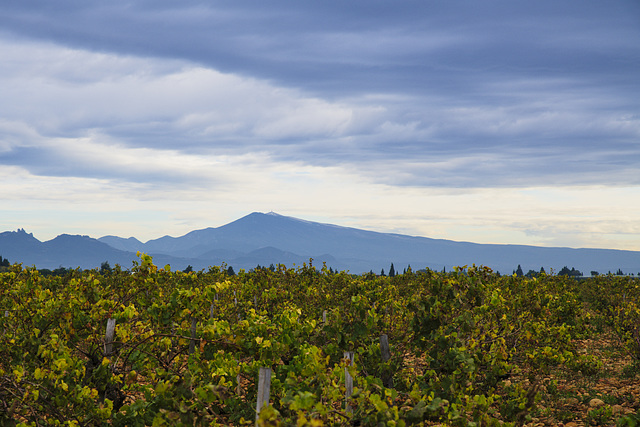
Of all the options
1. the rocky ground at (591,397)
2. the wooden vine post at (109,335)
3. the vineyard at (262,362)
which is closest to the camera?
the vineyard at (262,362)

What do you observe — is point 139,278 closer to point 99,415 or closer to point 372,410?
point 99,415

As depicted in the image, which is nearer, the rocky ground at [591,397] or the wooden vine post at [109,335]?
the wooden vine post at [109,335]

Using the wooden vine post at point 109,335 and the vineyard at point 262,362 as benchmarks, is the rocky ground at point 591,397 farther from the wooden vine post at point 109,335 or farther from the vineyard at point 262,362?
the wooden vine post at point 109,335

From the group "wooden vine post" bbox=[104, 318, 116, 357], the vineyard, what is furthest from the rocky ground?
"wooden vine post" bbox=[104, 318, 116, 357]

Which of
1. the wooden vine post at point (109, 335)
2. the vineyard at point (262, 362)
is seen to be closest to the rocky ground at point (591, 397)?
the vineyard at point (262, 362)

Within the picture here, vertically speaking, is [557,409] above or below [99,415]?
below

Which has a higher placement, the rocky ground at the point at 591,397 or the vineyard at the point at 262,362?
the vineyard at the point at 262,362

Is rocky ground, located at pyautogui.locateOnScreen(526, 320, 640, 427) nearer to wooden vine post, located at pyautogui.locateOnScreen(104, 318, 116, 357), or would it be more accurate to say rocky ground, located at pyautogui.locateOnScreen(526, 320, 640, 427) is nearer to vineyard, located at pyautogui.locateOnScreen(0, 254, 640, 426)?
vineyard, located at pyautogui.locateOnScreen(0, 254, 640, 426)

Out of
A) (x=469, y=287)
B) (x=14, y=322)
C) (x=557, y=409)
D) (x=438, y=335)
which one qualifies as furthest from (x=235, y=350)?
(x=557, y=409)

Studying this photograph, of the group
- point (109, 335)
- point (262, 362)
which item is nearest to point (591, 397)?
point (262, 362)

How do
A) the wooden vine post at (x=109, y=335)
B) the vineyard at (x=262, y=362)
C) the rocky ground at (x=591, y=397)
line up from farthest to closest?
the rocky ground at (x=591, y=397)
the wooden vine post at (x=109, y=335)
the vineyard at (x=262, y=362)

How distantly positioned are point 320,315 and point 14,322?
8865mm

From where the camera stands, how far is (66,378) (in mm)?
6598

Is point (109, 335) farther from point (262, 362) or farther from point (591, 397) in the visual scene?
point (591, 397)
